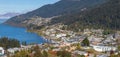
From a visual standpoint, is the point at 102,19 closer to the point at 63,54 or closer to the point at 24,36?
the point at 24,36

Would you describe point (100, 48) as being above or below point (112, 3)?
below

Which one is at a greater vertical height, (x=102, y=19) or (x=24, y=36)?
(x=102, y=19)

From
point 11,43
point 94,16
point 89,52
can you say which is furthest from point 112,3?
point 89,52

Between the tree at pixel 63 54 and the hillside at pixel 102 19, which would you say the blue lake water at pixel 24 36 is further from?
the tree at pixel 63 54

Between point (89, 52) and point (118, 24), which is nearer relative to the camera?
point (89, 52)

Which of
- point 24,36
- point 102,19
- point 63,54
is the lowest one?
point 24,36

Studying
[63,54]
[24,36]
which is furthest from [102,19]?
[63,54]

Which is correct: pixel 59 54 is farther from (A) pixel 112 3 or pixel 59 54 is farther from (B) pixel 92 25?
(A) pixel 112 3

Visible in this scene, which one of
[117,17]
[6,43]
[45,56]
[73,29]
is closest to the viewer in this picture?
[45,56]

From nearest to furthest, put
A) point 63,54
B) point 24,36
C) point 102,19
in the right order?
1. point 63,54
2. point 24,36
3. point 102,19

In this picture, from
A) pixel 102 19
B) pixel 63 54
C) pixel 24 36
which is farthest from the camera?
pixel 102 19

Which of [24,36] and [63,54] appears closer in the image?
[63,54]
